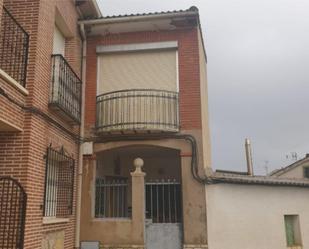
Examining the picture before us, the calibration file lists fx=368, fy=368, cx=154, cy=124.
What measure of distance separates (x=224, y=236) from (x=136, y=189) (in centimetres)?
251

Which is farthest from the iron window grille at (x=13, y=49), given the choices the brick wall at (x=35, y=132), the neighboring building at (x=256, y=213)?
the neighboring building at (x=256, y=213)

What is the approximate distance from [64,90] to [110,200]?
368 cm

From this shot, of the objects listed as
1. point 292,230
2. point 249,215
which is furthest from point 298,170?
point 249,215

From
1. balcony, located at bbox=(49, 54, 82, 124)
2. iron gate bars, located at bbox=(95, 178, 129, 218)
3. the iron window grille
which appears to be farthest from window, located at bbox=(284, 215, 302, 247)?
the iron window grille

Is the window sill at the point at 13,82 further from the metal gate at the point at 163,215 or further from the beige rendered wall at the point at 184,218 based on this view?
the metal gate at the point at 163,215

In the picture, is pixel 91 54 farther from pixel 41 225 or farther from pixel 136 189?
pixel 41 225

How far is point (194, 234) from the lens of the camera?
29.5 feet

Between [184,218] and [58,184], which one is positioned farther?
[184,218]

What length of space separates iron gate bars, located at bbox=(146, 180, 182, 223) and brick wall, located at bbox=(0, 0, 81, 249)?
229 centimetres

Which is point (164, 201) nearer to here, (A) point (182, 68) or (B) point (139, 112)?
(B) point (139, 112)

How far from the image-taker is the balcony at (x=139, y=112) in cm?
959

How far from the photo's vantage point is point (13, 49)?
23.4 feet

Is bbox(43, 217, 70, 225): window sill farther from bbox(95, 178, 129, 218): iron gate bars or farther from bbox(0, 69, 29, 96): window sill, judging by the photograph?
bbox(0, 69, 29, 96): window sill

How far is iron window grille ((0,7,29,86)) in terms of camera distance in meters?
6.97
